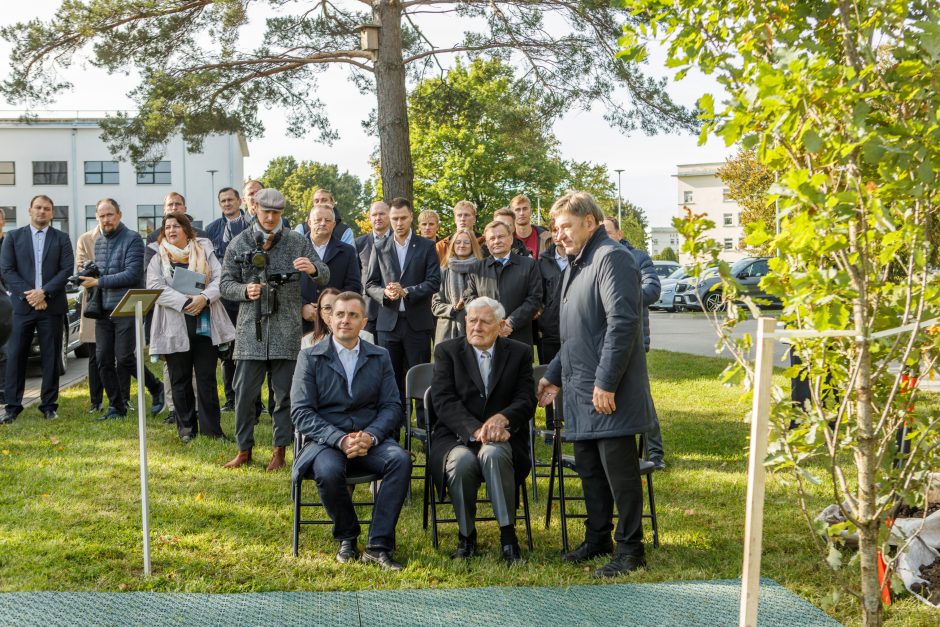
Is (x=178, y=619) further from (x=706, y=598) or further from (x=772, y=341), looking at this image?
(x=772, y=341)

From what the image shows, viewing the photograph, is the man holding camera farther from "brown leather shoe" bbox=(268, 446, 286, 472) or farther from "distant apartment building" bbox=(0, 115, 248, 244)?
"distant apartment building" bbox=(0, 115, 248, 244)

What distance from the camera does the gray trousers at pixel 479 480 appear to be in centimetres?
540

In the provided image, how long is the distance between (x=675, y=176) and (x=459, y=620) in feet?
295

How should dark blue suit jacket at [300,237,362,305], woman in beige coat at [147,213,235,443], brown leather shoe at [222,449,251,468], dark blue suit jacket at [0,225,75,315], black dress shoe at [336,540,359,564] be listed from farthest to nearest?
dark blue suit jacket at [0,225,75,315]
woman in beige coat at [147,213,235,443]
dark blue suit jacket at [300,237,362,305]
brown leather shoe at [222,449,251,468]
black dress shoe at [336,540,359,564]

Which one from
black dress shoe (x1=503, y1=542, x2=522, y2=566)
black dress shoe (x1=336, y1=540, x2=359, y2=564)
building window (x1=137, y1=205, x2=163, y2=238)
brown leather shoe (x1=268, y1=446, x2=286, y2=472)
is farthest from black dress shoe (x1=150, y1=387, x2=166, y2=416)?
building window (x1=137, y1=205, x2=163, y2=238)

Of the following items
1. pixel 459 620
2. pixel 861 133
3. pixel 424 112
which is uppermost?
pixel 424 112

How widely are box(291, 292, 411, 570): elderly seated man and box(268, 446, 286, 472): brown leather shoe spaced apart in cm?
171

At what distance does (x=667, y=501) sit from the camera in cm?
653

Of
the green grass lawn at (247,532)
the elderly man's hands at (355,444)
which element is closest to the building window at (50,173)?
the green grass lawn at (247,532)

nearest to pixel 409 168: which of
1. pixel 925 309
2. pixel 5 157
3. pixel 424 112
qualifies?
pixel 424 112

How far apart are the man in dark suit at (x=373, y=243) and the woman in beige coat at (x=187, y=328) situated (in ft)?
4.14

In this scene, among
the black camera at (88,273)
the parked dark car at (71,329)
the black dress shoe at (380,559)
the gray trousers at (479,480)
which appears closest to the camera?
the black dress shoe at (380,559)

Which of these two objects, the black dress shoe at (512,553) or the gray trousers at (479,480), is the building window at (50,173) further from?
the black dress shoe at (512,553)

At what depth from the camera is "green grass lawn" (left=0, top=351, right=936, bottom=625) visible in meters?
4.95
